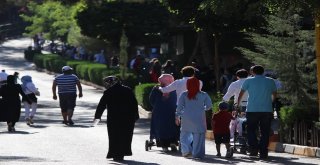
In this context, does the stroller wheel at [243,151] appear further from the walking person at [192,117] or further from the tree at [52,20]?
the tree at [52,20]

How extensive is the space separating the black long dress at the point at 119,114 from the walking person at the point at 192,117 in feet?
2.86

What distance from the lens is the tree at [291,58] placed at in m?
21.4

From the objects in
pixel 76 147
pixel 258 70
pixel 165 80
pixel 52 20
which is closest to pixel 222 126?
pixel 258 70

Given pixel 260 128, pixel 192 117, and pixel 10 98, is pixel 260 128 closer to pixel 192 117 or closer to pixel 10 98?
pixel 192 117

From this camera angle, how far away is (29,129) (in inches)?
1067

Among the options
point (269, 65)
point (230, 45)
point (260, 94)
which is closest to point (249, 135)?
point (260, 94)

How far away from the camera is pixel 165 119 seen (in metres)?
19.5

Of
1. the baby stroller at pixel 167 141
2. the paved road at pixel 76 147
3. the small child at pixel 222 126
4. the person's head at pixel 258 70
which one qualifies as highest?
the person's head at pixel 258 70

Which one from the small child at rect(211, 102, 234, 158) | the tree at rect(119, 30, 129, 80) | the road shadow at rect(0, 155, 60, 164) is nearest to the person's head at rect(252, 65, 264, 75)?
the small child at rect(211, 102, 234, 158)

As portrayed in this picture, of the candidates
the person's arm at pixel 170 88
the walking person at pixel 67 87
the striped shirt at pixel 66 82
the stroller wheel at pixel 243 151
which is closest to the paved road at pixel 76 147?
the stroller wheel at pixel 243 151

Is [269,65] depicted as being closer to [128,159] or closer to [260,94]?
[260,94]

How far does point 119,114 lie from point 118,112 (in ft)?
0.13

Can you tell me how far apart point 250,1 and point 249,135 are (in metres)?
10.1

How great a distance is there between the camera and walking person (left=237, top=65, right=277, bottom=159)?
17.9m
